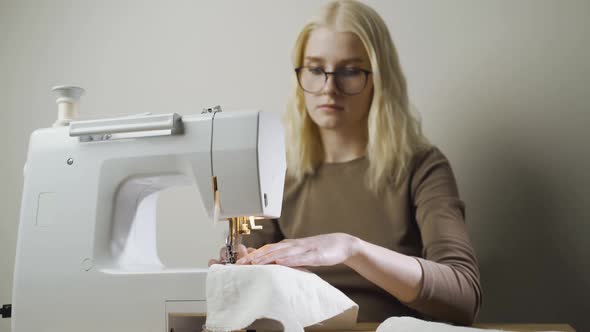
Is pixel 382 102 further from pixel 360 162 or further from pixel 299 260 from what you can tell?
pixel 299 260

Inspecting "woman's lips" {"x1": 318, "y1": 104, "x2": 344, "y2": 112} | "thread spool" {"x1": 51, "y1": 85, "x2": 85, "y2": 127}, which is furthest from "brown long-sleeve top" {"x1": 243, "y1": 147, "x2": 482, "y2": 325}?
"thread spool" {"x1": 51, "y1": 85, "x2": 85, "y2": 127}

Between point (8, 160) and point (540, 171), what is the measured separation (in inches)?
69.0

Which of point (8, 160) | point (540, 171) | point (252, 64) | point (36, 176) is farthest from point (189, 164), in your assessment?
point (8, 160)

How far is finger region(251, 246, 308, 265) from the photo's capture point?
0.95m

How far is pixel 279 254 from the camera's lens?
0.96 meters

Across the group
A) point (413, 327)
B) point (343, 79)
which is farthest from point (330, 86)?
point (413, 327)

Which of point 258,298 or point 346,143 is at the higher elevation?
point 346,143

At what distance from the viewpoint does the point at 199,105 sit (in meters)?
2.00

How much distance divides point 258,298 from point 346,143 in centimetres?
95

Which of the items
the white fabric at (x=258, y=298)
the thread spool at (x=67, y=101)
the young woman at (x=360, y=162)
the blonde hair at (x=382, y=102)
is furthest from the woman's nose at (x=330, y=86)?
the white fabric at (x=258, y=298)

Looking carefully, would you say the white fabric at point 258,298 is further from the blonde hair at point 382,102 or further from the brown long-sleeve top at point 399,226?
the blonde hair at point 382,102

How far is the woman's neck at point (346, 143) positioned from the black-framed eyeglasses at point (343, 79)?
136mm

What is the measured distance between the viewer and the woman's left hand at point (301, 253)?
3.13 feet

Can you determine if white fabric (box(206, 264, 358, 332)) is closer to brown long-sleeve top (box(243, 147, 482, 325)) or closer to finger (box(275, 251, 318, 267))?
finger (box(275, 251, 318, 267))
